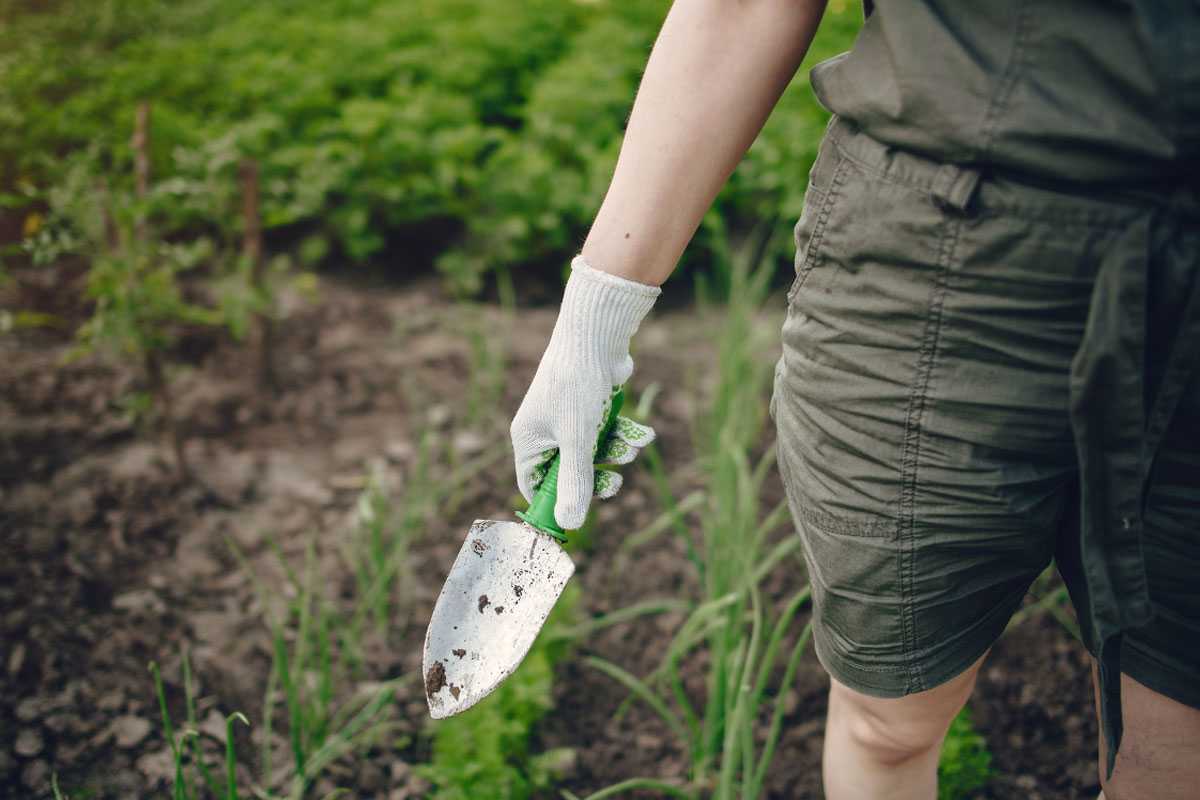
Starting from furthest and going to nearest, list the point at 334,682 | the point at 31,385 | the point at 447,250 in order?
the point at 447,250 → the point at 31,385 → the point at 334,682

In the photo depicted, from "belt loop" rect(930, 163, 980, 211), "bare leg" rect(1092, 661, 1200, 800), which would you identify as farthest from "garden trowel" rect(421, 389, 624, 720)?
"bare leg" rect(1092, 661, 1200, 800)

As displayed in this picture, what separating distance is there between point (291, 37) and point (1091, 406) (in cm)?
359

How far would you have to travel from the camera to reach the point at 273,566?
209cm

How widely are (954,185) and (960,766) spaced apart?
119 centimetres

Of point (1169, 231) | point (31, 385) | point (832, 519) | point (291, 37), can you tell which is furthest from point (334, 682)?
point (291, 37)

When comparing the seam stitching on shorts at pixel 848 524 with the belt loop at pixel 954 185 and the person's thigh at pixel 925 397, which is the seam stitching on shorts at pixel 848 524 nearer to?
the person's thigh at pixel 925 397

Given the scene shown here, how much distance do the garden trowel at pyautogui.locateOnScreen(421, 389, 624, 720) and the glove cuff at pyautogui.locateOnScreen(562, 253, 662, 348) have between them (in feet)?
0.39

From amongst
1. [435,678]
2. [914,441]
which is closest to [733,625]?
[435,678]

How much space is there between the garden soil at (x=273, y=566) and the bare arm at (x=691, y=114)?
37.8 inches

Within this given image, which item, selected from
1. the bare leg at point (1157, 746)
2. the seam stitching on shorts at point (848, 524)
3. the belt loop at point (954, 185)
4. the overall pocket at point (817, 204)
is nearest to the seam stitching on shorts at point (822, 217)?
the overall pocket at point (817, 204)

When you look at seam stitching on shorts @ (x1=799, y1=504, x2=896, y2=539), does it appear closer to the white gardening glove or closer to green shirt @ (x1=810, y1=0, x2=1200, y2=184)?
the white gardening glove

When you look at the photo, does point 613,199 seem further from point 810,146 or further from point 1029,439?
point 810,146

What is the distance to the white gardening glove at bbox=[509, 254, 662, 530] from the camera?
1.02m

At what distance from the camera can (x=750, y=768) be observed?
1.25 m
